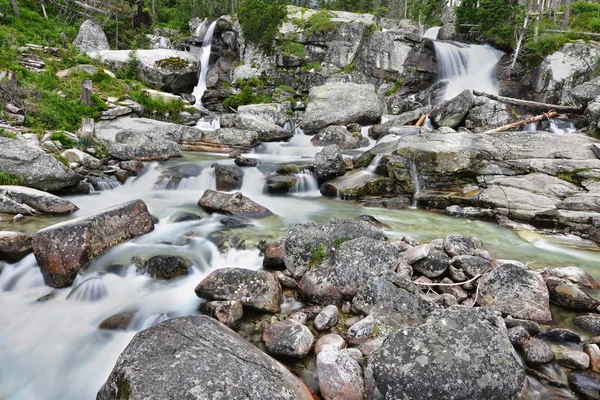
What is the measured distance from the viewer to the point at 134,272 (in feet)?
17.9

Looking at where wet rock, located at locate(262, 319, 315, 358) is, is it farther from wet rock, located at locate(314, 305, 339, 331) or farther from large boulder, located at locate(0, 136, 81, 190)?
large boulder, located at locate(0, 136, 81, 190)

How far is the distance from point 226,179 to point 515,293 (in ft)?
27.9

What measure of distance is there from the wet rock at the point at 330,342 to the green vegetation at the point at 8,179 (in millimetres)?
8345

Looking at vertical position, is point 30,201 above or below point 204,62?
below

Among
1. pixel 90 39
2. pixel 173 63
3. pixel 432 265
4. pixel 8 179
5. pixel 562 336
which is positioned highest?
pixel 90 39

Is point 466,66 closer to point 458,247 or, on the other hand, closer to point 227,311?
point 458,247

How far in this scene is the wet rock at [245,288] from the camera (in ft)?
15.1

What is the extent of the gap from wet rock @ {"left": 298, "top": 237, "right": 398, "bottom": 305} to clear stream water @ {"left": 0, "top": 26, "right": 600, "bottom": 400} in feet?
1.21

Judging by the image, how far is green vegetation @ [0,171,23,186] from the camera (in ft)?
26.4

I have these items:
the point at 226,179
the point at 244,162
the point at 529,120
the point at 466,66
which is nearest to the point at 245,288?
the point at 226,179

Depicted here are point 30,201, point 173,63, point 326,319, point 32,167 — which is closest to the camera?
point 326,319

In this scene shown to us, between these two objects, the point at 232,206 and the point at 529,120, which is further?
the point at 529,120

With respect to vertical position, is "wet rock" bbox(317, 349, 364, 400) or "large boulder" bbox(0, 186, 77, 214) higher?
"large boulder" bbox(0, 186, 77, 214)

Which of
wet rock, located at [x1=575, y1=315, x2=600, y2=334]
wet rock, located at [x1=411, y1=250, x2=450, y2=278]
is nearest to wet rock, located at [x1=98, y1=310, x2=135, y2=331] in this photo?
wet rock, located at [x1=411, y1=250, x2=450, y2=278]
